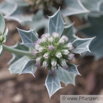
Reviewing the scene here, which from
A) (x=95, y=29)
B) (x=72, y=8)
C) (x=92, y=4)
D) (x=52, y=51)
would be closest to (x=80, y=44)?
(x=52, y=51)

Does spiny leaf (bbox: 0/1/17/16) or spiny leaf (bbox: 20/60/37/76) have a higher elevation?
spiny leaf (bbox: 0/1/17/16)

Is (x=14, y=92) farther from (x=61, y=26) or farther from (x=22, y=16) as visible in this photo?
(x=61, y=26)

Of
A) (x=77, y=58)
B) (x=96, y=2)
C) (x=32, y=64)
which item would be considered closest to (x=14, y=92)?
(x=77, y=58)

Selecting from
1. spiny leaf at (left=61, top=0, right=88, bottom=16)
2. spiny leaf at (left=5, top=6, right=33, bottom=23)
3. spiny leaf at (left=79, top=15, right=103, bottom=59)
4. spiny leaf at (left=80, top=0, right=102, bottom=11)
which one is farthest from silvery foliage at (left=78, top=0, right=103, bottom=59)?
spiny leaf at (left=5, top=6, right=33, bottom=23)

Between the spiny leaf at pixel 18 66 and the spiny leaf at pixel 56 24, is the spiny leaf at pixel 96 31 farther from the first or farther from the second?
the spiny leaf at pixel 18 66

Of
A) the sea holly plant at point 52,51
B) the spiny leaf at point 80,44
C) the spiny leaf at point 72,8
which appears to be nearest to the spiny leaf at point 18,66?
the sea holly plant at point 52,51

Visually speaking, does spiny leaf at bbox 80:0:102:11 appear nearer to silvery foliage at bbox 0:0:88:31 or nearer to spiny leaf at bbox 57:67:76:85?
silvery foliage at bbox 0:0:88:31

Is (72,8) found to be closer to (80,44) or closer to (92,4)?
(92,4)
